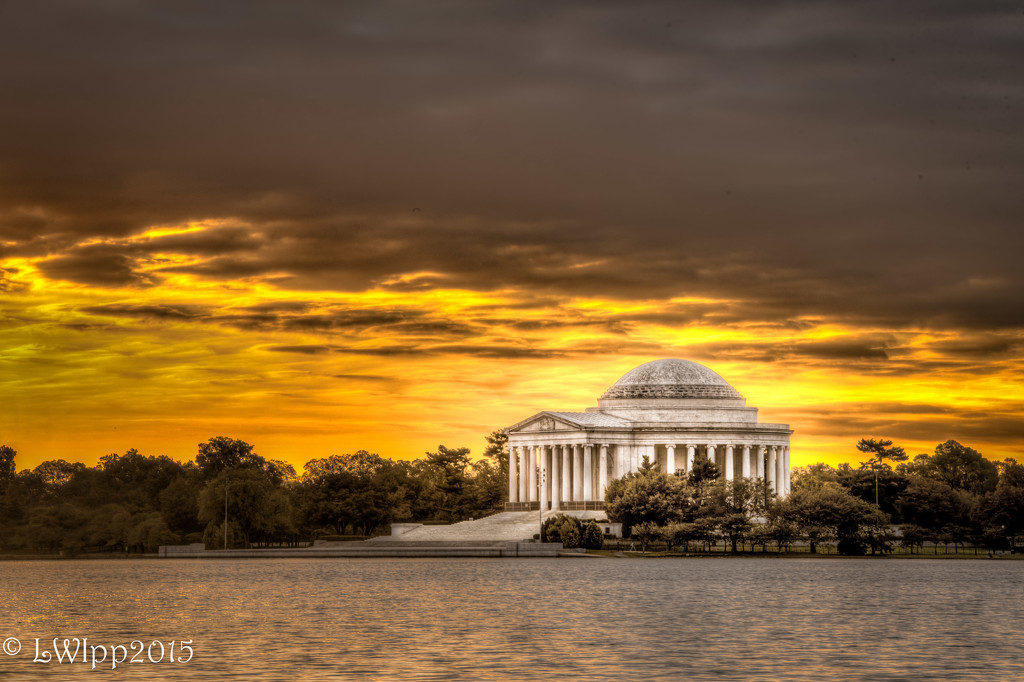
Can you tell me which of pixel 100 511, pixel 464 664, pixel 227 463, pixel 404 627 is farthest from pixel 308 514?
pixel 464 664

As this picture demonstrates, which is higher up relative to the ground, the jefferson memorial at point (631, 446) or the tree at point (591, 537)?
the jefferson memorial at point (631, 446)

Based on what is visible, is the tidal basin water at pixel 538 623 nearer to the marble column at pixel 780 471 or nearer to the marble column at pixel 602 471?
the marble column at pixel 602 471

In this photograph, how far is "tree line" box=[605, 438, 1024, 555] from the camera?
5630 inches

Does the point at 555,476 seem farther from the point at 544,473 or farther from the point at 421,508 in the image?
the point at 421,508

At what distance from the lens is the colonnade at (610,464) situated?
632 ft

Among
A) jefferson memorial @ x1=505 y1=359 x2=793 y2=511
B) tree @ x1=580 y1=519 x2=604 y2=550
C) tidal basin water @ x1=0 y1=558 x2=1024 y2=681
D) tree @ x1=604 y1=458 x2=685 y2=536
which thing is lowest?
tidal basin water @ x1=0 y1=558 x2=1024 y2=681

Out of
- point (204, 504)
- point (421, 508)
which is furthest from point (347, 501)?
point (204, 504)

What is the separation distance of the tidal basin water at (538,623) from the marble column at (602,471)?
71272mm

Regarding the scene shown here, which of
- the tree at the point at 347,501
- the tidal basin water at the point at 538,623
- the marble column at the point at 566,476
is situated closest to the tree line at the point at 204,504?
the tree at the point at 347,501

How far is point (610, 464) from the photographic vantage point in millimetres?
196375

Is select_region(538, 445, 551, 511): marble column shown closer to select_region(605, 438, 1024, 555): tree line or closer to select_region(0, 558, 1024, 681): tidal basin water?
select_region(605, 438, 1024, 555): tree line

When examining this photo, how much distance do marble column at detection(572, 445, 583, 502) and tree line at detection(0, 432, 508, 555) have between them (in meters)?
12.9

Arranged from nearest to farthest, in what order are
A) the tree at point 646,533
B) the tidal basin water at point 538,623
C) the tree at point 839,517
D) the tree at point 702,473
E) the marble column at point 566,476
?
the tidal basin water at point 538,623 → the tree at point 839,517 → the tree at point 646,533 → the tree at point 702,473 → the marble column at point 566,476

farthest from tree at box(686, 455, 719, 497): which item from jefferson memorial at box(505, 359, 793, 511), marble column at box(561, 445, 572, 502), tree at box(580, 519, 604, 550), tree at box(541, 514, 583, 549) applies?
marble column at box(561, 445, 572, 502)
